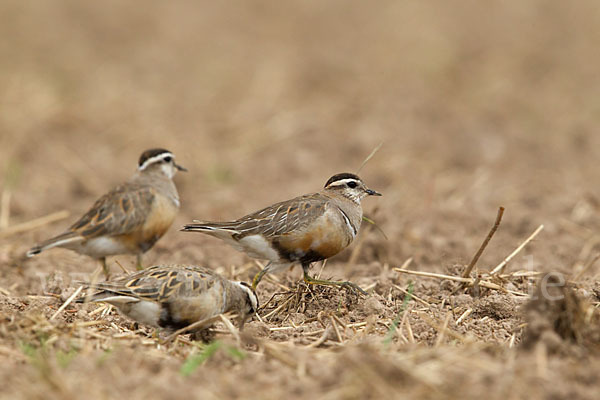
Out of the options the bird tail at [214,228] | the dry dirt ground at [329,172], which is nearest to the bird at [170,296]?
the dry dirt ground at [329,172]

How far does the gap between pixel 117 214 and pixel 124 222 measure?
10 cm

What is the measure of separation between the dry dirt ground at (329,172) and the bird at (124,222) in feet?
1.31

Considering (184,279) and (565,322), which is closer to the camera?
(565,322)

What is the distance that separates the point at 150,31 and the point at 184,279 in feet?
51.4

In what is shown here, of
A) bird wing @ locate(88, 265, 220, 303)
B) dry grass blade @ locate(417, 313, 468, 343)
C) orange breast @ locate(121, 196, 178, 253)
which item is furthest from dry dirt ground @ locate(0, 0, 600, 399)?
orange breast @ locate(121, 196, 178, 253)

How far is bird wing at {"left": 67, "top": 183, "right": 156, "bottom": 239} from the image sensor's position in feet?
24.9

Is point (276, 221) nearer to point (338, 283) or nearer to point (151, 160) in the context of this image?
point (338, 283)

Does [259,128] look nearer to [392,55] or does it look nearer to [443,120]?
[443,120]

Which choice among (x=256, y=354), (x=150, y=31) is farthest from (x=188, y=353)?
(x=150, y=31)

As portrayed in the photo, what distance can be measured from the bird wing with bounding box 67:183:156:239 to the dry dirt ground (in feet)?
1.83

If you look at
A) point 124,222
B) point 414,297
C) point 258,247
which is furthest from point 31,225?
point 414,297

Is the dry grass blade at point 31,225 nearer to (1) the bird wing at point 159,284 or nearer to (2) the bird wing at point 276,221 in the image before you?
(2) the bird wing at point 276,221

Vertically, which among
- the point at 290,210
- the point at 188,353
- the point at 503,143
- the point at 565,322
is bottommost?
the point at 188,353

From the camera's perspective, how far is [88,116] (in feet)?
49.3
